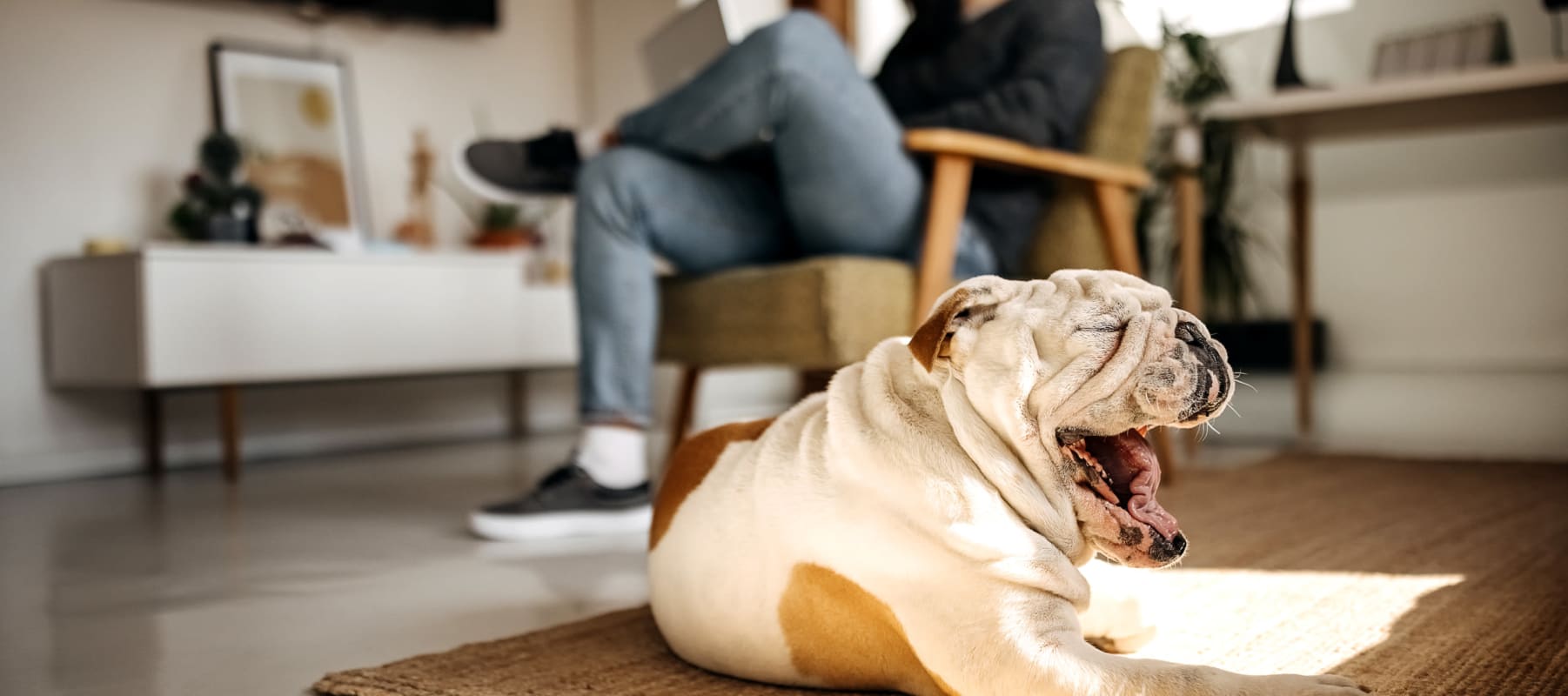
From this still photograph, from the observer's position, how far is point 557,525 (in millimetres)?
1878

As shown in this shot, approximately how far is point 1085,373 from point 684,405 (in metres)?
1.64

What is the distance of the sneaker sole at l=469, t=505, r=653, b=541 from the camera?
6.16ft

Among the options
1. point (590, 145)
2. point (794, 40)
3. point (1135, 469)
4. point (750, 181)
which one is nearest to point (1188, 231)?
point (750, 181)

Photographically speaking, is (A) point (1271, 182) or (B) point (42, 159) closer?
(B) point (42, 159)

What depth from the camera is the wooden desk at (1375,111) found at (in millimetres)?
2320

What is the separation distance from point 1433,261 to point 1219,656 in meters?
3.42

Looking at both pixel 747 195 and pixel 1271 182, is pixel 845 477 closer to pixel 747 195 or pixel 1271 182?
pixel 747 195

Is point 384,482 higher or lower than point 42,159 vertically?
lower

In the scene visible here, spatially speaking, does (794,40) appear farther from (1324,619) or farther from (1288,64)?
(1288,64)

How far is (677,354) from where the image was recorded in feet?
7.11

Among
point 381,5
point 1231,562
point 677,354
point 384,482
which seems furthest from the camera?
point 381,5

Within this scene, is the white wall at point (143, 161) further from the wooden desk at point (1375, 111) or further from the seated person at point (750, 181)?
the wooden desk at point (1375, 111)

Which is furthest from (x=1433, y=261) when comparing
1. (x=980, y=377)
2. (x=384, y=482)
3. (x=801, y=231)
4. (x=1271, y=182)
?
(x=980, y=377)

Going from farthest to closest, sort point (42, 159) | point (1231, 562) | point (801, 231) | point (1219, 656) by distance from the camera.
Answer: point (42, 159) < point (801, 231) < point (1231, 562) < point (1219, 656)
